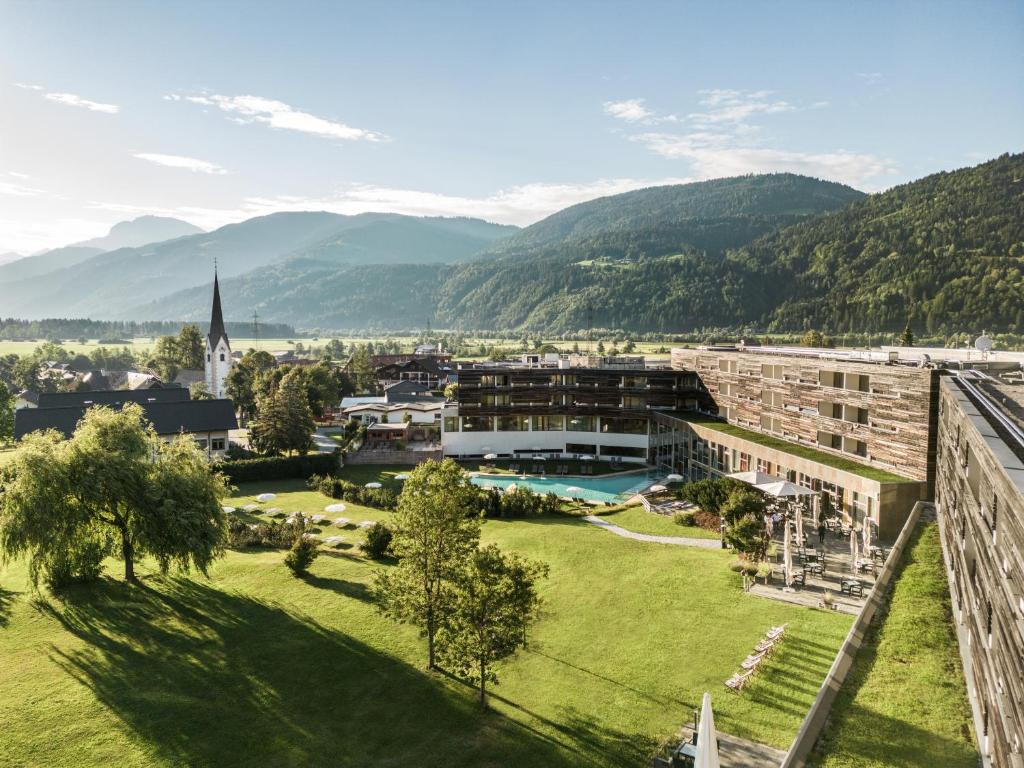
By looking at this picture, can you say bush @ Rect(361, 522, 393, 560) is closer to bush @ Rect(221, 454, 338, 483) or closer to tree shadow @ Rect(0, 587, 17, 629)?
tree shadow @ Rect(0, 587, 17, 629)

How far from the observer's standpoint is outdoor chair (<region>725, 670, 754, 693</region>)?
55.2ft

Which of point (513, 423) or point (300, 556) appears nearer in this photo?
point (300, 556)

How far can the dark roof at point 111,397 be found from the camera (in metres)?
63.4

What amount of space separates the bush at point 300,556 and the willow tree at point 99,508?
3.27 meters

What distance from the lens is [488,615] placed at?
59.5ft

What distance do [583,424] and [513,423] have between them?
632cm

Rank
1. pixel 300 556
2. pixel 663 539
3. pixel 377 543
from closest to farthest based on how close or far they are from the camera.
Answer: pixel 300 556 → pixel 377 543 → pixel 663 539

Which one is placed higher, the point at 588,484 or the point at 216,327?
the point at 216,327

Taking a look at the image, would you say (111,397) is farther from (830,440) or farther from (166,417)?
(830,440)

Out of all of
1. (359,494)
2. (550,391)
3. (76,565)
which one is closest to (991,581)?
(76,565)

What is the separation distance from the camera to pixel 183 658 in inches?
830

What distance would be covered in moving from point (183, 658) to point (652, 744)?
15705 mm

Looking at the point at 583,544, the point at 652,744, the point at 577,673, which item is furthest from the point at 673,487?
the point at 652,744

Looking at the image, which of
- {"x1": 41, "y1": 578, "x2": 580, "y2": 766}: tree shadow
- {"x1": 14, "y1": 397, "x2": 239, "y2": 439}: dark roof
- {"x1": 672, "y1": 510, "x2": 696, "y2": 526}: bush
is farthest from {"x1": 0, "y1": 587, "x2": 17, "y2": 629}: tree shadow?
{"x1": 672, "y1": 510, "x2": 696, "y2": 526}: bush
